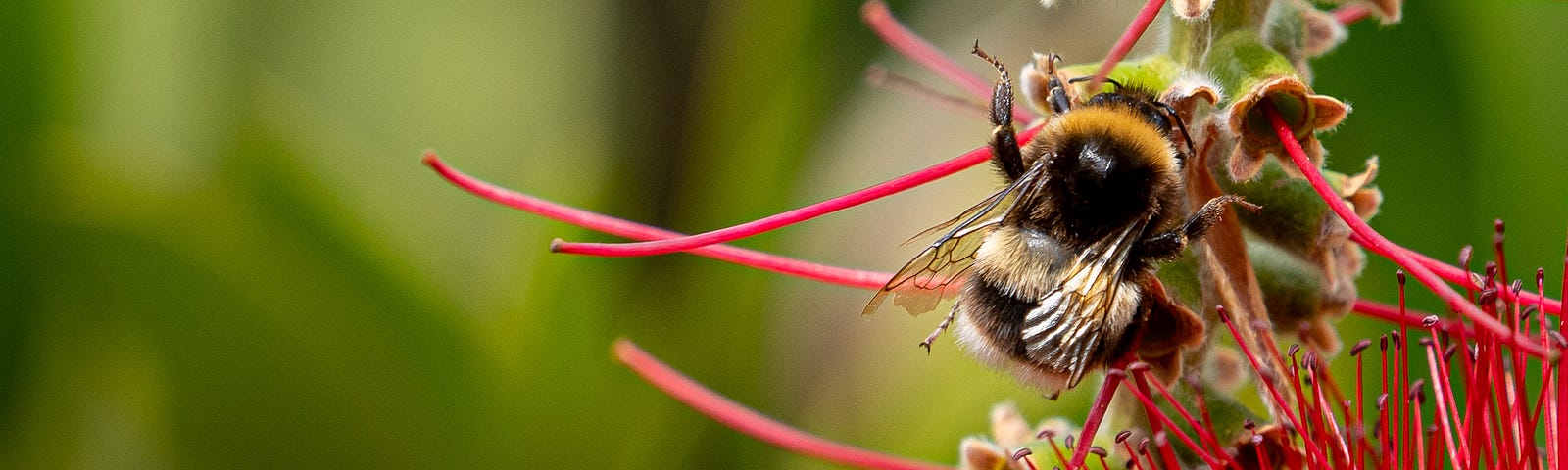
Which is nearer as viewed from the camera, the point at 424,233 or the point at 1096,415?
the point at 1096,415

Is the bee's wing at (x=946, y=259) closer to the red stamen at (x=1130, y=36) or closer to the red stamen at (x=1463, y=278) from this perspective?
the red stamen at (x=1130, y=36)

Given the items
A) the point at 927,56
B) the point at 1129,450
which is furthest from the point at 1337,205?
the point at 927,56

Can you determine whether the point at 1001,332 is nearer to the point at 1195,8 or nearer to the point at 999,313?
the point at 999,313

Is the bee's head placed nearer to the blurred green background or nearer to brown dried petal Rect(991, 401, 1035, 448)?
brown dried petal Rect(991, 401, 1035, 448)

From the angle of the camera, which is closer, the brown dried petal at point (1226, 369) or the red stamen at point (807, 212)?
the red stamen at point (807, 212)

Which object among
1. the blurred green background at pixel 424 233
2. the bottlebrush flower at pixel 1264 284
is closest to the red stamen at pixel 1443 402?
the bottlebrush flower at pixel 1264 284

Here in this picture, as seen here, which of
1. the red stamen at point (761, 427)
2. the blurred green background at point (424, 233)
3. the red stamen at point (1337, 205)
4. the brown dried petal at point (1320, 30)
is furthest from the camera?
the blurred green background at point (424, 233)
